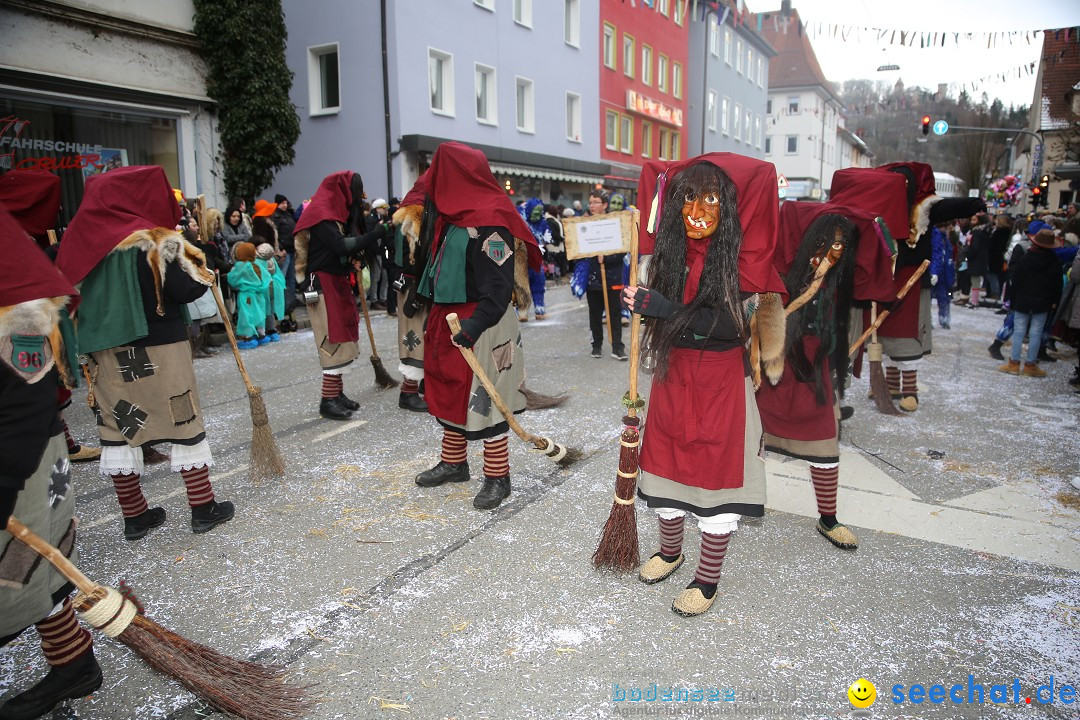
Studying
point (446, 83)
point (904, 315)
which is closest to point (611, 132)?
point (446, 83)

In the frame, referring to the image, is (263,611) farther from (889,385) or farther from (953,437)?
(889,385)

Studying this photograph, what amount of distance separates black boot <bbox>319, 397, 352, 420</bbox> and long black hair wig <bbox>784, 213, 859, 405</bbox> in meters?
4.09

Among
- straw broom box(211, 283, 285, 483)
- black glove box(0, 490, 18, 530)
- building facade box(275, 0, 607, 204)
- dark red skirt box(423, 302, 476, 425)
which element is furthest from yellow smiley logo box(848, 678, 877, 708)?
building facade box(275, 0, 607, 204)

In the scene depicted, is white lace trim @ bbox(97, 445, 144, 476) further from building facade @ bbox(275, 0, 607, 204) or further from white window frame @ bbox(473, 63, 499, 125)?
white window frame @ bbox(473, 63, 499, 125)

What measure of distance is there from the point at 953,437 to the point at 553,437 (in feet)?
11.3

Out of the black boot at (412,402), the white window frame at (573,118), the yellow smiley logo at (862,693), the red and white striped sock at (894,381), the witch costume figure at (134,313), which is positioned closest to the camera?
the yellow smiley logo at (862,693)

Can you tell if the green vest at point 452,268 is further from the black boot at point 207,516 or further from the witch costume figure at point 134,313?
the black boot at point 207,516

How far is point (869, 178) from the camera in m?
5.07

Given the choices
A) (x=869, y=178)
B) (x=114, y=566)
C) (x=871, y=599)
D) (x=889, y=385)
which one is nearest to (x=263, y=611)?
(x=114, y=566)

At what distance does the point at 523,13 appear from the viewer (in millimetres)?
21594

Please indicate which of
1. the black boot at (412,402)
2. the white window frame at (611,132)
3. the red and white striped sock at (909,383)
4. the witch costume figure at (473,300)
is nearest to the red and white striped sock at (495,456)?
the witch costume figure at (473,300)

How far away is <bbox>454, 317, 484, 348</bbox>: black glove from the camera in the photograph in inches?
153

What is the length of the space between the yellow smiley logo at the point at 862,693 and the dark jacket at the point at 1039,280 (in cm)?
727

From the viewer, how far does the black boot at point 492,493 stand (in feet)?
14.1
